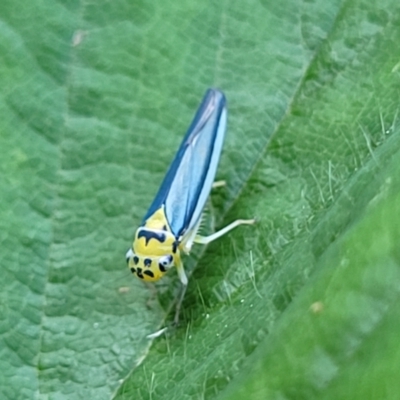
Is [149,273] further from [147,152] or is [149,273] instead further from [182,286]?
[147,152]

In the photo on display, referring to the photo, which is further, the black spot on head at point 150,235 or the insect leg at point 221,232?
the black spot on head at point 150,235

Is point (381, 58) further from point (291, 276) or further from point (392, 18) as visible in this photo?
point (291, 276)

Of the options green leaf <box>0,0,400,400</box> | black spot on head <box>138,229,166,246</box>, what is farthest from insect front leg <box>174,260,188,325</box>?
black spot on head <box>138,229,166,246</box>

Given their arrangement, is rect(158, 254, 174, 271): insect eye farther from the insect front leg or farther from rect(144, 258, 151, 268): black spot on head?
rect(144, 258, 151, 268): black spot on head

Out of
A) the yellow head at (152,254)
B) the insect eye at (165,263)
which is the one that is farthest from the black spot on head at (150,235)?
the insect eye at (165,263)

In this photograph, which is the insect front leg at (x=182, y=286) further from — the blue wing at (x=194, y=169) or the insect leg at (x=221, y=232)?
the blue wing at (x=194, y=169)

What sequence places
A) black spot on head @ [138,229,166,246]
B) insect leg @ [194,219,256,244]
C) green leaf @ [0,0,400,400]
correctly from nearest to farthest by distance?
green leaf @ [0,0,400,400]
insect leg @ [194,219,256,244]
black spot on head @ [138,229,166,246]

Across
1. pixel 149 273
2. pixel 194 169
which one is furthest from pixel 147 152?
pixel 149 273
